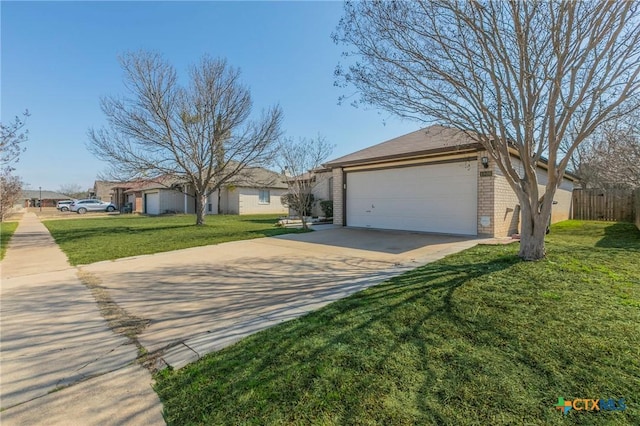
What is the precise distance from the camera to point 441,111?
6395 millimetres

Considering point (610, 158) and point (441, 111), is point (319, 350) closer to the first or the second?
point (441, 111)

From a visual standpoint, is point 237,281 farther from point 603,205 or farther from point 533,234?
point 603,205

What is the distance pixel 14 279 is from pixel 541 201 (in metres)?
10.4

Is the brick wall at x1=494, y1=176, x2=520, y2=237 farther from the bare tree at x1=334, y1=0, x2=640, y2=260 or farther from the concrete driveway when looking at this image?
the bare tree at x1=334, y1=0, x2=640, y2=260

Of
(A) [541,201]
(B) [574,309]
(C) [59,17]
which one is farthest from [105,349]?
(C) [59,17]

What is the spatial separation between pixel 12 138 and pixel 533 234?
45.5ft

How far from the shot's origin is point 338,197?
14211 mm

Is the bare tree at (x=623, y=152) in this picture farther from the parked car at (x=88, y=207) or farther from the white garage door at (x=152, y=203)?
the parked car at (x=88, y=207)

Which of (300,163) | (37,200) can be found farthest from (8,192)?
(37,200)

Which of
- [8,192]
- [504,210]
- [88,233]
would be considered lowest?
[88,233]

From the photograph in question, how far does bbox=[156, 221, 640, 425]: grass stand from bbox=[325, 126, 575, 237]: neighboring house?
567 centimetres

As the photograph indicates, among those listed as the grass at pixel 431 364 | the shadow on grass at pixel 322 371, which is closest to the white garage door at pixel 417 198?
the grass at pixel 431 364

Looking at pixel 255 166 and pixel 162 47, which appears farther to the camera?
pixel 255 166

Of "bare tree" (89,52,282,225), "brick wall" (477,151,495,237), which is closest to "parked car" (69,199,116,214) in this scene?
"bare tree" (89,52,282,225)
